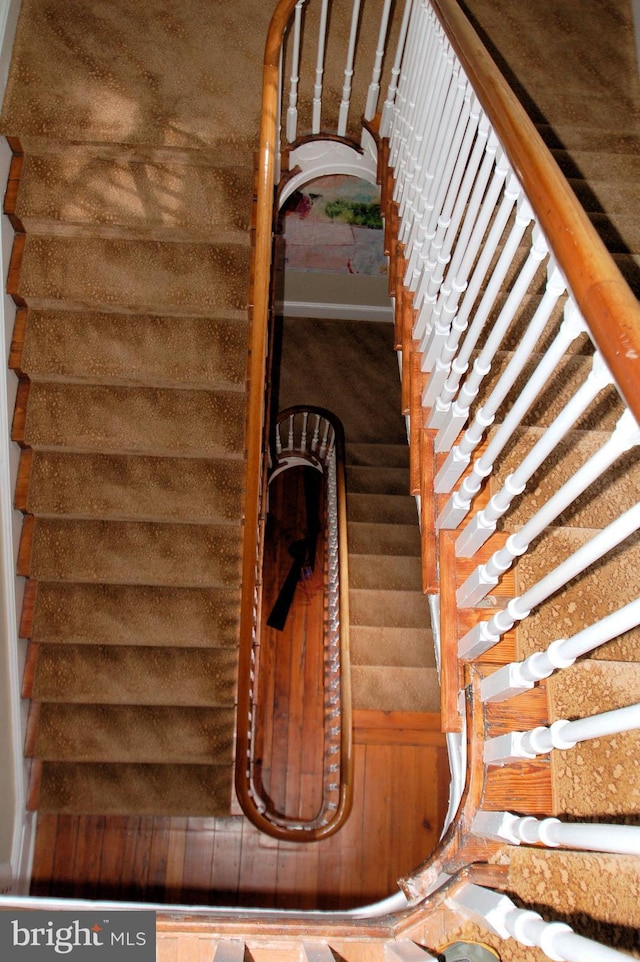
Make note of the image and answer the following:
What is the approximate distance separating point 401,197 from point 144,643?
87.5 inches

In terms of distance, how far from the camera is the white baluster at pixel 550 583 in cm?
95

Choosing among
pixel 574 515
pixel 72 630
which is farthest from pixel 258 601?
pixel 574 515

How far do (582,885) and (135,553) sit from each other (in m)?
2.34

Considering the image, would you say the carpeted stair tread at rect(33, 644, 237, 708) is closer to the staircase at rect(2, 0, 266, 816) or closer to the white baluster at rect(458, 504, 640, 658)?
the staircase at rect(2, 0, 266, 816)

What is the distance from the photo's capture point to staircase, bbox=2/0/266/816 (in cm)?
310

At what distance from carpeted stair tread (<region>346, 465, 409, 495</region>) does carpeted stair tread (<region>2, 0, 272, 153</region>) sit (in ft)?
8.63

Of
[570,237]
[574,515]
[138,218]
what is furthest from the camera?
[138,218]

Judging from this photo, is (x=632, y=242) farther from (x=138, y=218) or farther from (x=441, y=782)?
(x=441, y=782)

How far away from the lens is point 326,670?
14.1ft

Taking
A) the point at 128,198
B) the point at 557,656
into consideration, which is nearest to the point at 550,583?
the point at 557,656

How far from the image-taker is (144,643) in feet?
10.7

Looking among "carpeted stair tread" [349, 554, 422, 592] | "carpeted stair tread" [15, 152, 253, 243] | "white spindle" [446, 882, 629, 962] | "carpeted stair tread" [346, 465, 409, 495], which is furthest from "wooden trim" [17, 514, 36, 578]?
"carpeted stair tread" [346, 465, 409, 495]

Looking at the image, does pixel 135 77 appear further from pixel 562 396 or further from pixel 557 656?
pixel 557 656

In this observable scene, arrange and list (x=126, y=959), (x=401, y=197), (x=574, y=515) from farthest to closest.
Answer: (x=401, y=197), (x=574, y=515), (x=126, y=959)
